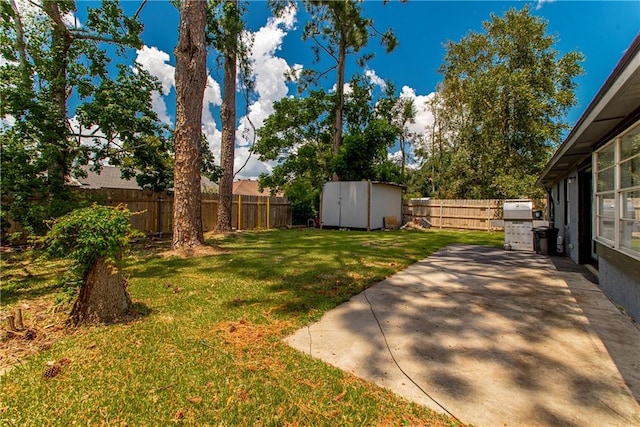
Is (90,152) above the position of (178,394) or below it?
above

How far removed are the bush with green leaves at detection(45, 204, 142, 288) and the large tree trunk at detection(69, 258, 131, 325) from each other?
7 centimetres

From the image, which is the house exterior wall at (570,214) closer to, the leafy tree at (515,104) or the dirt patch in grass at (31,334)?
the leafy tree at (515,104)

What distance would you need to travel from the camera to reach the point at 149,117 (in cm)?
885

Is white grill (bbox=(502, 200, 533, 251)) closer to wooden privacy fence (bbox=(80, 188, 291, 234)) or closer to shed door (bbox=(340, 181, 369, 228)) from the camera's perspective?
shed door (bbox=(340, 181, 369, 228))

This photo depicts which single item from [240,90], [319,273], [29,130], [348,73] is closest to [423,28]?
[348,73]

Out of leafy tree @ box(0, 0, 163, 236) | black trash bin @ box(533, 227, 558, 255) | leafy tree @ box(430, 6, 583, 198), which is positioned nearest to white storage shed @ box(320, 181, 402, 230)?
leafy tree @ box(430, 6, 583, 198)

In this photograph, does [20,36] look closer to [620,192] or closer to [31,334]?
[31,334]

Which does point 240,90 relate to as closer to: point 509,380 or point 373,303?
point 373,303

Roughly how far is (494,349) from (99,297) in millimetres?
3796

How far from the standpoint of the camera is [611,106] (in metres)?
3.16

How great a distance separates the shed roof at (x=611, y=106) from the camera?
2297mm

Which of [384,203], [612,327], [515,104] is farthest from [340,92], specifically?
[612,327]

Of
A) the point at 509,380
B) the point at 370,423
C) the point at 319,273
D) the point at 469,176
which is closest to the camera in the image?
the point at 370,423

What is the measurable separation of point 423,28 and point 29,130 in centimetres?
1690
